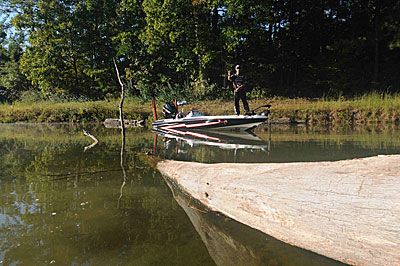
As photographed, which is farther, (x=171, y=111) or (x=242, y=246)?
(x=171, y=111)

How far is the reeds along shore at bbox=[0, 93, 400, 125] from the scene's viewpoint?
1347 centimetres

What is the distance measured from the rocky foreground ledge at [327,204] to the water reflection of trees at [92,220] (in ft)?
1.81

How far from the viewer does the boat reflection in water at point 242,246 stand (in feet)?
6.70

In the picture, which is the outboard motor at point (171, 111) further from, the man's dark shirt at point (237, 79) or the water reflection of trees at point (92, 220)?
the water reflection of trees at point (92, 220)

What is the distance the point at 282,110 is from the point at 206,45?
7393mm

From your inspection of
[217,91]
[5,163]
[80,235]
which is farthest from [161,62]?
[80,235]

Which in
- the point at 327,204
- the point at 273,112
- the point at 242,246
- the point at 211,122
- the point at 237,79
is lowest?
the point at 242,246

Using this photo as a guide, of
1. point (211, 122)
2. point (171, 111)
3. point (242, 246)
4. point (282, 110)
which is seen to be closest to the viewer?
point (242, 246)

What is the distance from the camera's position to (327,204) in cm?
194

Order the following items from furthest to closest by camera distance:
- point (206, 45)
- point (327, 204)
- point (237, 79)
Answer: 1. point (206, 45)
2. point (237, 79)
3. point (327, 204)

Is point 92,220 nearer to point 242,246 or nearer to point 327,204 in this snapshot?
point 242,246

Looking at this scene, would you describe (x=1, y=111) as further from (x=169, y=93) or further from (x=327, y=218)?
(x=327, y=218)

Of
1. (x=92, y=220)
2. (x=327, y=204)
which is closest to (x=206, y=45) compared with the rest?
(x=92, y=220)

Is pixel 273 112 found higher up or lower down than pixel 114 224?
higher up
